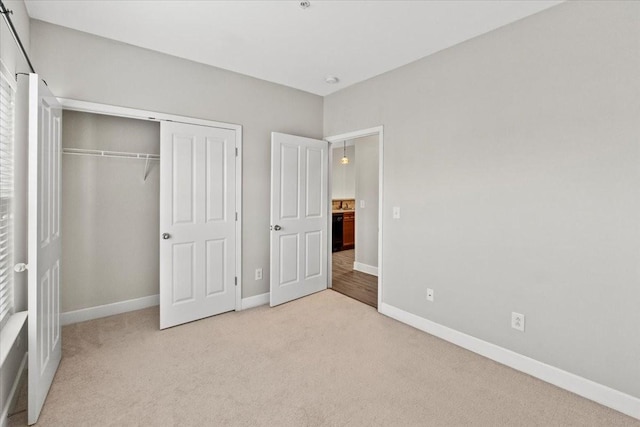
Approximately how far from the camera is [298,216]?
384cm

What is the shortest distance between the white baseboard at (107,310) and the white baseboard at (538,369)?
9.29 ft

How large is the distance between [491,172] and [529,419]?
169cm

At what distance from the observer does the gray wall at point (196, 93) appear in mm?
2564

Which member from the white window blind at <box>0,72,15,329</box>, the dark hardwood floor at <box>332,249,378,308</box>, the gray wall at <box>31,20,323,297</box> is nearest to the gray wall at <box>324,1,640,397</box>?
the dark hardwood floor at <box>332,249,378,308</box>

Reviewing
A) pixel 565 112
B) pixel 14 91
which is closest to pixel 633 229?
pixel 565 112

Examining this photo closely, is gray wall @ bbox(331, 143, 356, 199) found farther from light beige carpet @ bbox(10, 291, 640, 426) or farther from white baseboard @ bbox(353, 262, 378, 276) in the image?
light beige carpet @ bbox(10, 291, 640, 426)

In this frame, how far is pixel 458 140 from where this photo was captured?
2732 mm

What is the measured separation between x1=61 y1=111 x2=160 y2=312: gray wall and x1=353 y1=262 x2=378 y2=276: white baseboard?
10.2 feet

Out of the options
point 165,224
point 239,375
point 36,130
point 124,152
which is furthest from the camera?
point 124,152

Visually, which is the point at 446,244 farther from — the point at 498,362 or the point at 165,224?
the point at 165,224

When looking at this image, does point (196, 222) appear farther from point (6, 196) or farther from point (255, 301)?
point (6, 196)

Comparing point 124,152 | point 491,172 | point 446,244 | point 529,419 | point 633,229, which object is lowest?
point 529,419

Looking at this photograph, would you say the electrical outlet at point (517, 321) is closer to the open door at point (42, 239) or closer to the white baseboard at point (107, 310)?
the open door at point (42, 239)

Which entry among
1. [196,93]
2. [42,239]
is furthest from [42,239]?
[196,93]
